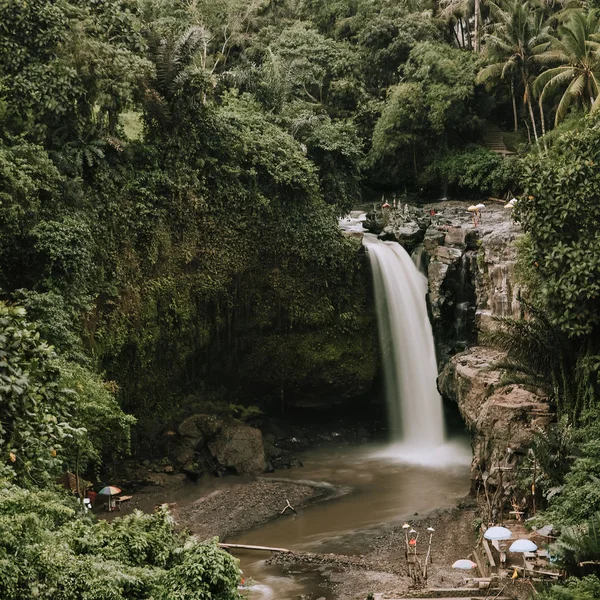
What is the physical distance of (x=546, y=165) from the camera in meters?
17.4

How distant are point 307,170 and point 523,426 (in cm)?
1072

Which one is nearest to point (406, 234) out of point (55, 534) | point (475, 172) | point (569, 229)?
point (475, 172)

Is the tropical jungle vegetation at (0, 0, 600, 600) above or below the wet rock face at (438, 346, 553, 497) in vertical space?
above

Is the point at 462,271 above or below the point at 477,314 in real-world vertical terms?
above

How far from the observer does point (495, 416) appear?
17.6 m

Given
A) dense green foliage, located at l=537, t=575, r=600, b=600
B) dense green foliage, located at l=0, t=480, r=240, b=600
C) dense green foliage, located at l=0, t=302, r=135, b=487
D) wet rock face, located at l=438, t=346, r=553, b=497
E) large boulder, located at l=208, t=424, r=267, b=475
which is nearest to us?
dense green foliage, located at l=0, t=480, r=240, b=600

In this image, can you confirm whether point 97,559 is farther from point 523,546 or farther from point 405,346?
point 405,346

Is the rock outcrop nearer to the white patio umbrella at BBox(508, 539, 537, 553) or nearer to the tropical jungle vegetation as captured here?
the tropical jungle vegetation

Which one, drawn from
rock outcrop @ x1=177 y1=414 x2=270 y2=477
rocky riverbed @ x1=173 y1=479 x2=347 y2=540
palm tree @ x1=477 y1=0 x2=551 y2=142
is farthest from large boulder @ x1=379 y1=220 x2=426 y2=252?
palm tree @ x1=477 y1=0 x2=551 y2=142

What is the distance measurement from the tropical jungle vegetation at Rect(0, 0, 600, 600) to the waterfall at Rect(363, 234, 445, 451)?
0.66 meters

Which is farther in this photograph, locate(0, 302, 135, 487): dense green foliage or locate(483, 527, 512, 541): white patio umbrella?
locate(483, 527, 512, 541): white patio umbrella

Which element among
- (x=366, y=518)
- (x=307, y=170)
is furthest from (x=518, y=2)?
(x=366, y=518)

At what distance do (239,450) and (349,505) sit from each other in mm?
3652

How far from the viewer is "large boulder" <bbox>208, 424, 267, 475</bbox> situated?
21.8 metres
